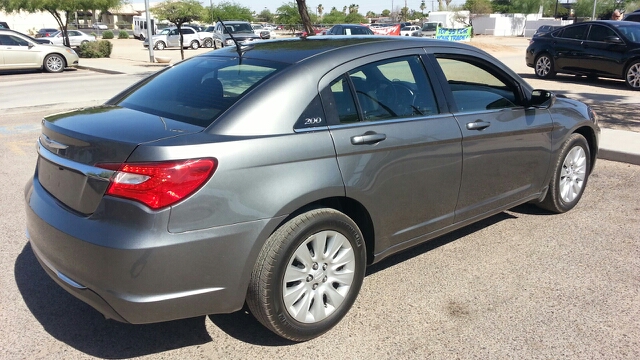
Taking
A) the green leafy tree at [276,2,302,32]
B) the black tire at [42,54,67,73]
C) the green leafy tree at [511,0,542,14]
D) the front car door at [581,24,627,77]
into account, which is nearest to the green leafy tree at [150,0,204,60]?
the black tire at [42,54,67,73]

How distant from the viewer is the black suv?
1405 centimetres

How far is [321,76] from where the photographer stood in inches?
130

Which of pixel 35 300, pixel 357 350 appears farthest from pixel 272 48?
pixel 35 300

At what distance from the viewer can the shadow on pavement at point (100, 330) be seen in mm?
3166

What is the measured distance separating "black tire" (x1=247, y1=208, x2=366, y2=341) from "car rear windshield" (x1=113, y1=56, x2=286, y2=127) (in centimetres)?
78

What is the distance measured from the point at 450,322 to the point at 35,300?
2.70m

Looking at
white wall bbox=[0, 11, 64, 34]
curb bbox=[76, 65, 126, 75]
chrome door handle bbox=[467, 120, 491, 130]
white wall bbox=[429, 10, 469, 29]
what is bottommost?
curb bbox=[76, 65, 126, 75]

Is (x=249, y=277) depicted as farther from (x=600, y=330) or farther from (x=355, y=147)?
(x=600, y=330)

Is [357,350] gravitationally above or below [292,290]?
below

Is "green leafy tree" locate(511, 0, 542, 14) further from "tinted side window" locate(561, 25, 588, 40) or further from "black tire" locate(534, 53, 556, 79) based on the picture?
"tinted side window" locate(561, 25, 588, 40)

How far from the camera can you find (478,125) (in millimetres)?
4066

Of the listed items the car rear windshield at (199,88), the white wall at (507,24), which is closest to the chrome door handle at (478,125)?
the car rear windshield at (199,88)

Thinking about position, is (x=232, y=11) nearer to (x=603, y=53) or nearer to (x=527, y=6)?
(x=527, y=6)

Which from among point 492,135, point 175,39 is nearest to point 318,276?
point 492,135
